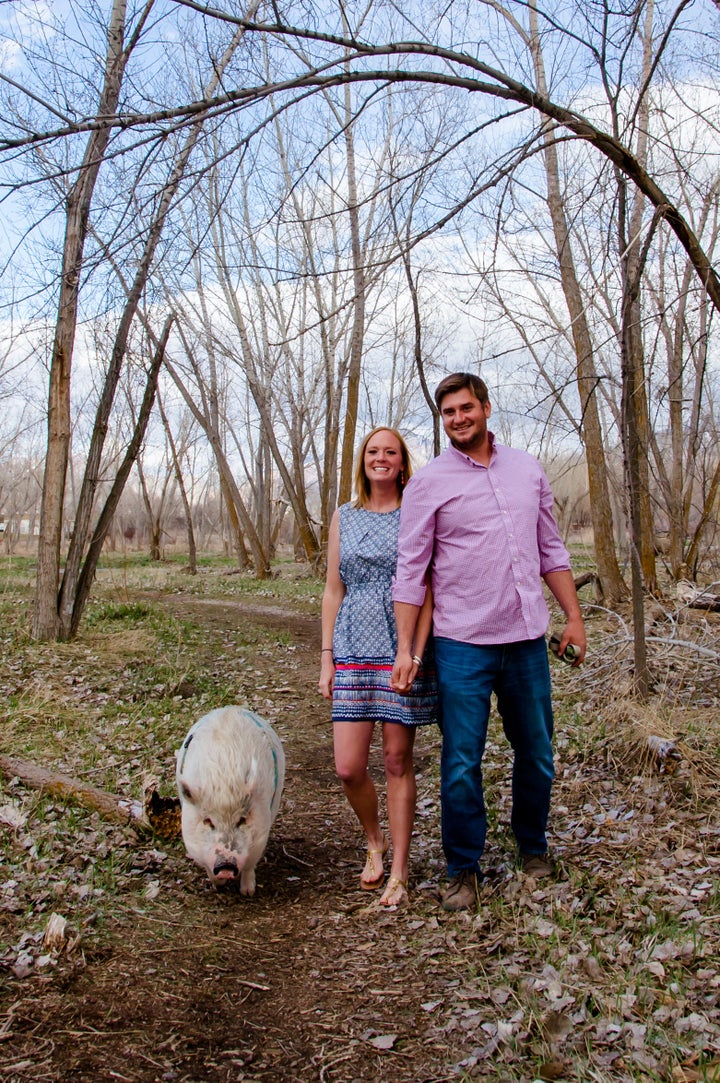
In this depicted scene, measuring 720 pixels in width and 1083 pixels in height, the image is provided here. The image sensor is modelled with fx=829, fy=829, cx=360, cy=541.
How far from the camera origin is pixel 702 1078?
8.05ft

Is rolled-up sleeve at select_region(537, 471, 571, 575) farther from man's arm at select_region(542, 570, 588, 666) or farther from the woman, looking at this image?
the woman

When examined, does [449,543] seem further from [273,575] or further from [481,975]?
[273,575]

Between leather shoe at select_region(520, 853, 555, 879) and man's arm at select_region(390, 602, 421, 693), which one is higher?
man's arm at select_region(390, 602, 421, 693)

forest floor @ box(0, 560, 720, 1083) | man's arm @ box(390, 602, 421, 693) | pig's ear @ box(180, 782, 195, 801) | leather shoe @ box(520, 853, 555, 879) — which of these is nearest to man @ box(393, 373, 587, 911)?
man's arm @ box(390, 602, 421, 693)

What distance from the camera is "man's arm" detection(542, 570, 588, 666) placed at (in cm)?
389

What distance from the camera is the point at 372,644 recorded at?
4.01 metres

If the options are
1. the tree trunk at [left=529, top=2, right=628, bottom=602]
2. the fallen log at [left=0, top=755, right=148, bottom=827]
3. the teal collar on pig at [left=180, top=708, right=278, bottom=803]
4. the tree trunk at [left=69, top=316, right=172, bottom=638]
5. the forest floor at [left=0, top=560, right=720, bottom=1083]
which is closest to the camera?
the forest floor at [left=0, top=560, right=720, bottom=1083]

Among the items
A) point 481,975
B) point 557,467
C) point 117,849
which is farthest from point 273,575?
point 557,467

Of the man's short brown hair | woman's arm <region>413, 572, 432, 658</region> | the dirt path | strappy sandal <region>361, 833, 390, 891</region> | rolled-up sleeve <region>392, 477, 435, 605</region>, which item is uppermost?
the man's short brown hair

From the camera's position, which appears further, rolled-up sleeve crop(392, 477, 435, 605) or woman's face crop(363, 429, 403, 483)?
woman's face crop(363, 429, 403, 483)

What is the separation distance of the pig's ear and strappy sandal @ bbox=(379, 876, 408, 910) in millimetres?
1045

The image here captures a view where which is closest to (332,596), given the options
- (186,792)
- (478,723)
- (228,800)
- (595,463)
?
(478,723)

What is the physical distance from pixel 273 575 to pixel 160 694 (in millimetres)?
14267

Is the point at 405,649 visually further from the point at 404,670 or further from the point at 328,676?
the point at 328,676
